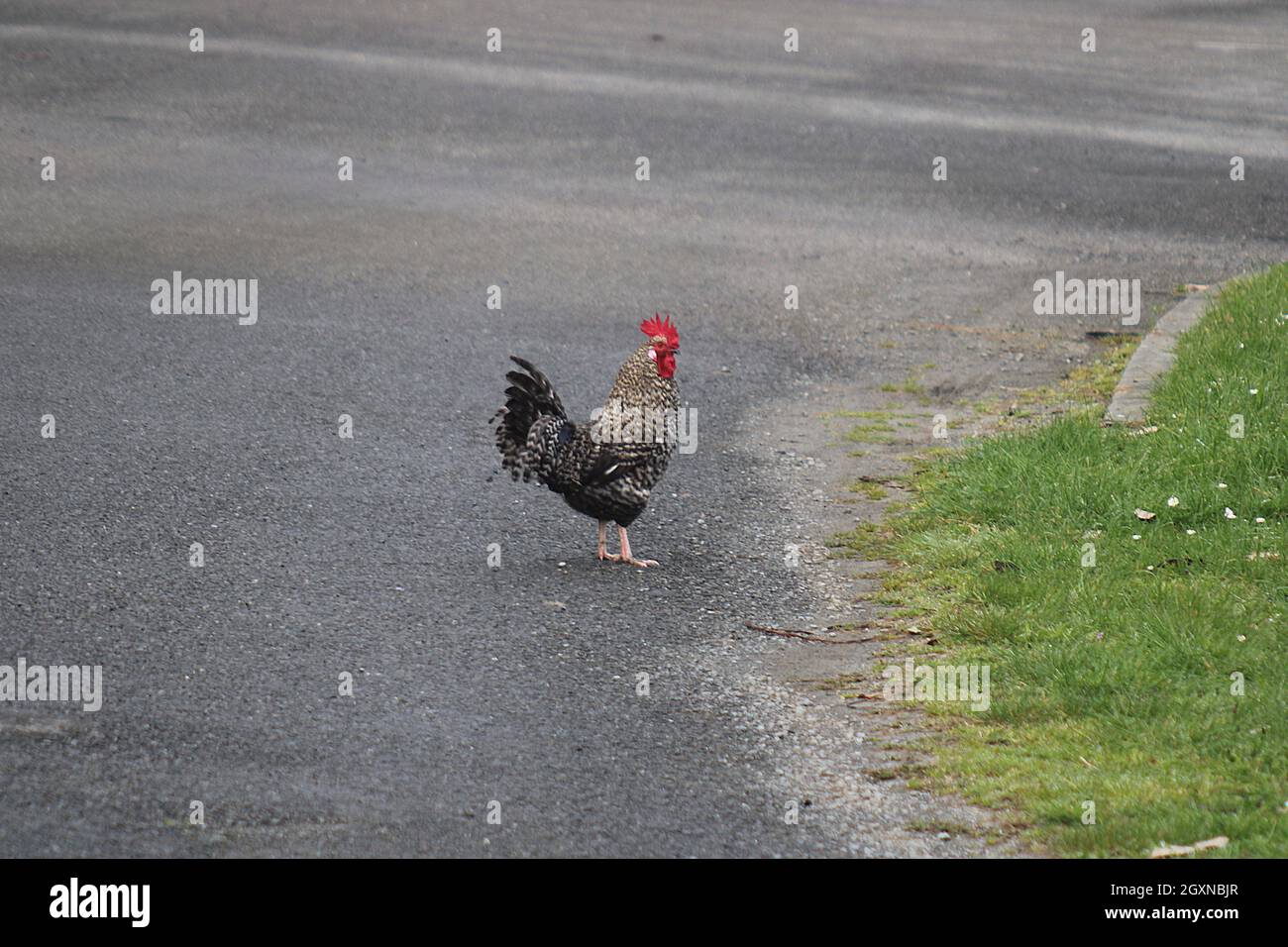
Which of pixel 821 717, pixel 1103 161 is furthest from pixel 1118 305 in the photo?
pixel 821 717

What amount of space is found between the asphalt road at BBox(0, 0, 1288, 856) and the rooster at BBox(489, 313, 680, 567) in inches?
14.7

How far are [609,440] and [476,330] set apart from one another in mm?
3688

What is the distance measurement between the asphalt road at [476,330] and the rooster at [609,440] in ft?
1.22

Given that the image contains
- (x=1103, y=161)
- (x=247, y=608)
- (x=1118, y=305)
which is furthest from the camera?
(x=1103, y=161)

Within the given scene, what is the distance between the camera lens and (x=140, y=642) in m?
6.46

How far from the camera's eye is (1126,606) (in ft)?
21.6

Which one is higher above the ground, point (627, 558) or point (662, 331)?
point (662, 331)

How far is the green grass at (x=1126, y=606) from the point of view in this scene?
5258 mm

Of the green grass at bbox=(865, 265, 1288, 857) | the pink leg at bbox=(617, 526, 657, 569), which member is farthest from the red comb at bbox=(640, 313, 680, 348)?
the green grass at bbox=(865, 265, 1288, 857)

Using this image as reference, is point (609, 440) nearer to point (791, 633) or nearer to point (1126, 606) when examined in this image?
point (791, 633)

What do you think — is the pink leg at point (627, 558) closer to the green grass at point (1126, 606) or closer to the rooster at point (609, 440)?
the rooster at point (609, 440)

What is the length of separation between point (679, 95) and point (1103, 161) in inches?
190

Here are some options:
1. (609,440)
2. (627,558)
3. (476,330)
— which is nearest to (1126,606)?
(627,558)
